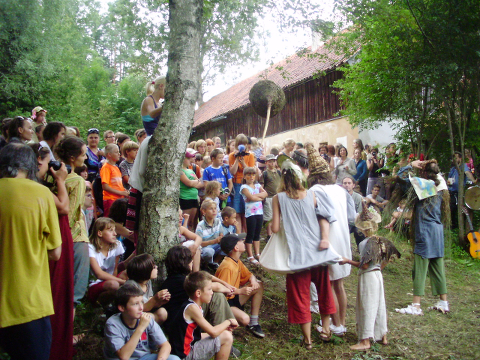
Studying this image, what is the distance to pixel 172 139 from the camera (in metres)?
4.34

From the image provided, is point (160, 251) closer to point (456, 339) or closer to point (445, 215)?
point (456, 339)

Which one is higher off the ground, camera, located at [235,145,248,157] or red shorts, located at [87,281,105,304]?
camera, located at [235,145,248,157]

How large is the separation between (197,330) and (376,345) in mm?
2129

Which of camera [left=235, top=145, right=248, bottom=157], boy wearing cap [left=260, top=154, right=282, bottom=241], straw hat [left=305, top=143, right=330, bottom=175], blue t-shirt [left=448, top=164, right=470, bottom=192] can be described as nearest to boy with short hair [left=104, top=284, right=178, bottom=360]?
straw hat [left=305, top=143, right=330, bottom=175]

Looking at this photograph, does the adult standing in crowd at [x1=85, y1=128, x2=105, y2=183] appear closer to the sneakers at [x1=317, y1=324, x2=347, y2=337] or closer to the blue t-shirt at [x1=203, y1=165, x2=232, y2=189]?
the blue t-shirt at [x1=203, y1=165, x2=232, y2=189]

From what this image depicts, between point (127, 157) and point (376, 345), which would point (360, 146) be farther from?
point (376, 345)

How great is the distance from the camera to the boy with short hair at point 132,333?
3057 millimetres

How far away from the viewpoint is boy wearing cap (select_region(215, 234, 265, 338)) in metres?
4.50

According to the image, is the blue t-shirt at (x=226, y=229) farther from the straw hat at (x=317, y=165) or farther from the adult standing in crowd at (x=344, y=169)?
the adult standing in crowd at (x=344, y=169)

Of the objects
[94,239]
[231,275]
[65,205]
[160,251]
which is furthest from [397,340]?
[65,205]

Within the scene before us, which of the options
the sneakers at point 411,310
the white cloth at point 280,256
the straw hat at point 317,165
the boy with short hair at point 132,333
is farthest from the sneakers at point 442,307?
the boy with short hair at point 132,333

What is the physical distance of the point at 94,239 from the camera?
4.35 metres

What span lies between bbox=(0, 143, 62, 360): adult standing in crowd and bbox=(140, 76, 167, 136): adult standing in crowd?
2.09 m

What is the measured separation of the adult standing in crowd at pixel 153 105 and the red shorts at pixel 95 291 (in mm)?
1810
